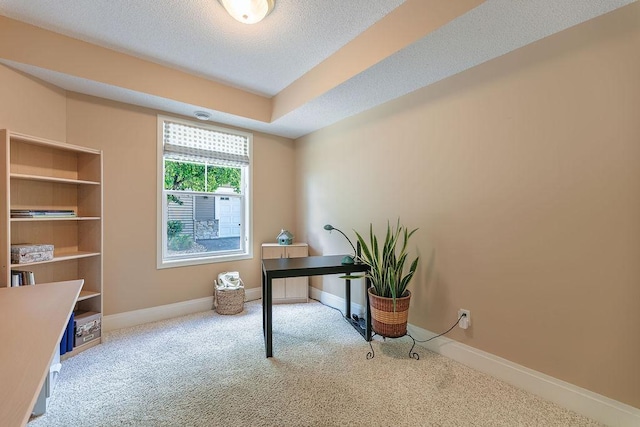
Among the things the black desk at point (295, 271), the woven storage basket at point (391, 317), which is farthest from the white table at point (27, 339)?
the woven storage basket at point (391, 317)

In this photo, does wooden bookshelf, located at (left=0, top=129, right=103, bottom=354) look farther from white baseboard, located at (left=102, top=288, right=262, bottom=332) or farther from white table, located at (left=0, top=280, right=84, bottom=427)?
white table, located at (left=0, top=280, right=84, bottom=427)

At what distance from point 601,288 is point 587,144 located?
848 mm

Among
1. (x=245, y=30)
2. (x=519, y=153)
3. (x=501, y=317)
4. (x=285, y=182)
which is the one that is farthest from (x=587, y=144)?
(x=285, y=182)

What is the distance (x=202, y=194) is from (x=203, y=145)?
0.61 m

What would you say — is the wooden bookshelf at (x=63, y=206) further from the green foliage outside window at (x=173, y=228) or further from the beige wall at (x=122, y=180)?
the green foliage outside window at (x=173, y=228)

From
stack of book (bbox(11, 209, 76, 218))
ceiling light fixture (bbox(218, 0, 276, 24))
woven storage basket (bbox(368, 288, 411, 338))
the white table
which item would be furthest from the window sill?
ceiling light fixture (bbox(218, 0, 276, 24))

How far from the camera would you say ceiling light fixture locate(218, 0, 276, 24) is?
69.1 inches

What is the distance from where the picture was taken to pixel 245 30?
6.85 feet

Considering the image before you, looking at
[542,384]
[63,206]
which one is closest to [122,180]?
[63,206]

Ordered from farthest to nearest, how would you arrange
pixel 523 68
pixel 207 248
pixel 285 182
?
pixel 285 182
pixel 207 248
pixel 523 68

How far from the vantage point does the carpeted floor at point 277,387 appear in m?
1.55

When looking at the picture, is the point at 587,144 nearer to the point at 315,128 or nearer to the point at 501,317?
the point at 501,317

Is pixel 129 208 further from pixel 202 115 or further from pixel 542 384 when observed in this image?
pixel 542 384

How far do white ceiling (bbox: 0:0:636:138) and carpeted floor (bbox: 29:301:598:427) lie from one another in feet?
7.62
